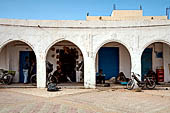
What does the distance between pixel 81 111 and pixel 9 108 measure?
2.75 meters

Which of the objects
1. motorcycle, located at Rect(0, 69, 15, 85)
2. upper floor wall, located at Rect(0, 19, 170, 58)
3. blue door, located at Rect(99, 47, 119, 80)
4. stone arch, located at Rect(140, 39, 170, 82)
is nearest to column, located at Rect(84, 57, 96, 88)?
upper floor wall, located at Rect(0, 19, 170, 58)

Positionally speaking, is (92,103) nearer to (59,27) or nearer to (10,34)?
(59,27)

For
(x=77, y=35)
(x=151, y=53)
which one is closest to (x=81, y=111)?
(x=77, y=35)

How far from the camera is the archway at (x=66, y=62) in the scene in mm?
13656

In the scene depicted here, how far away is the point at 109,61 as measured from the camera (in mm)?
13797

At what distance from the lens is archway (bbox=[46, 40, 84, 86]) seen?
13656 mm

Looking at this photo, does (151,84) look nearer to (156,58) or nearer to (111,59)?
(156,58)

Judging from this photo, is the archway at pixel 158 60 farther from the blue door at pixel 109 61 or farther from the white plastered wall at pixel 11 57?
the white plastered wall at pixel 11 57

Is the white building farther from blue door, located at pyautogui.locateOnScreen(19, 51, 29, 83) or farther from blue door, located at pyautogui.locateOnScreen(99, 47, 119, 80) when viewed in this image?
blue door, located at pyautogui.locateOnScreen(99, 47, 119, 80)

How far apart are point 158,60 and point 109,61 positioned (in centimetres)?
387

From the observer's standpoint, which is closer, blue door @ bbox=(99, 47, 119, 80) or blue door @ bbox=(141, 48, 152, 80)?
blue door @ bbox=(141, 48, 152, 80)

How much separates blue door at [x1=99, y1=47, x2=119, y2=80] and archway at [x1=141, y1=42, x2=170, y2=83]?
220 centimetres

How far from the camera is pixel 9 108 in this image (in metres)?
6.40

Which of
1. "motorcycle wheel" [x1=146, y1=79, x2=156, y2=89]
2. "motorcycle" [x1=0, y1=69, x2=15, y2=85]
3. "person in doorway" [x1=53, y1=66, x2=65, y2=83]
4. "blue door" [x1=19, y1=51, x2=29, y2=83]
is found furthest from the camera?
"person in doorway" [x1=53, y1=66, x2=65, y2=83]
